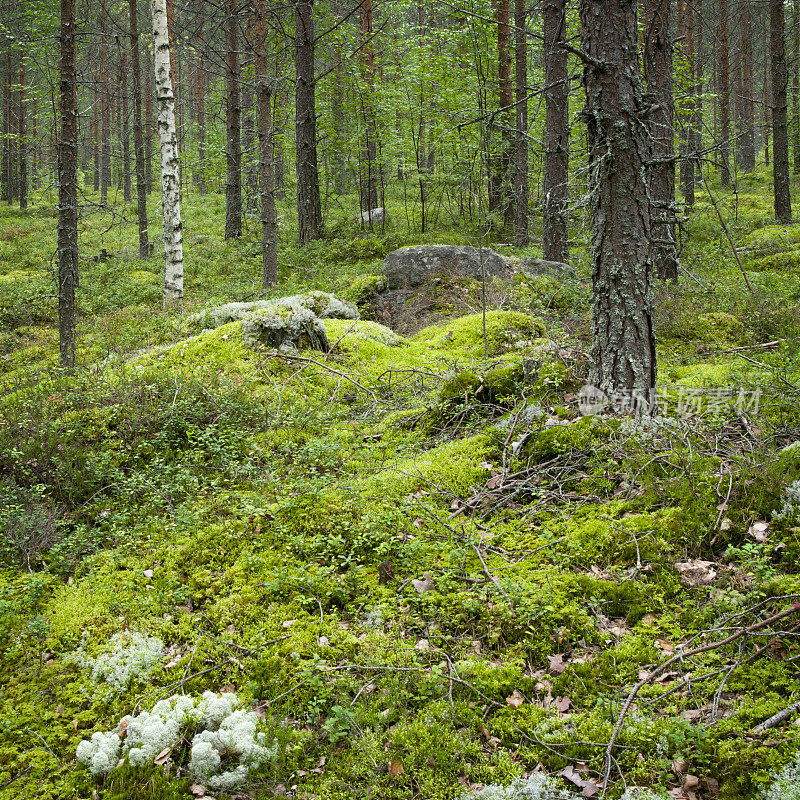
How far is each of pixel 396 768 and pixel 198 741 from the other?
944 millimetres

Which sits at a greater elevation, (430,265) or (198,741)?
(430,265)

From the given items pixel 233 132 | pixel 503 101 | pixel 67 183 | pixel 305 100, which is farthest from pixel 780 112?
pixel 67 183

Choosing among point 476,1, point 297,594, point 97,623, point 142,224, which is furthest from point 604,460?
point 142,224

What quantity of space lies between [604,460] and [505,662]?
6.49 ft

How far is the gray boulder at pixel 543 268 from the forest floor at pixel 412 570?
4.41 meters

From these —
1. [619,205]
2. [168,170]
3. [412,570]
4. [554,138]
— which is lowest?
[412,570]

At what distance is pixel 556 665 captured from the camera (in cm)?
319

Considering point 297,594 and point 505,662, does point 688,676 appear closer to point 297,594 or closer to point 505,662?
point 505,662

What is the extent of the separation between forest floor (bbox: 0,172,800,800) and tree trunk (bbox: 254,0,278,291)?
19.4 feet

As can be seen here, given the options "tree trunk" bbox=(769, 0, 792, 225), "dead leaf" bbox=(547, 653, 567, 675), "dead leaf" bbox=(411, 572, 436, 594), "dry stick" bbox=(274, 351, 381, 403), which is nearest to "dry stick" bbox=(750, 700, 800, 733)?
"dead leaf" bbox=(547, 653, 567, 675)

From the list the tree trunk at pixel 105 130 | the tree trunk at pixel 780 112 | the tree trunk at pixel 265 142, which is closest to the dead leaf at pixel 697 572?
the tree trunk at pixel 265 142

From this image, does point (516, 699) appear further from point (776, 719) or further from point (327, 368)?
point (327, 368)

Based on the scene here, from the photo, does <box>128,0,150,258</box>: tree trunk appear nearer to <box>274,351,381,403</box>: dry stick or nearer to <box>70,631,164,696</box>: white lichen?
<box>274,351,381,403</box>: dry stick

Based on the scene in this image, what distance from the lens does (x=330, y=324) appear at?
833 cm
